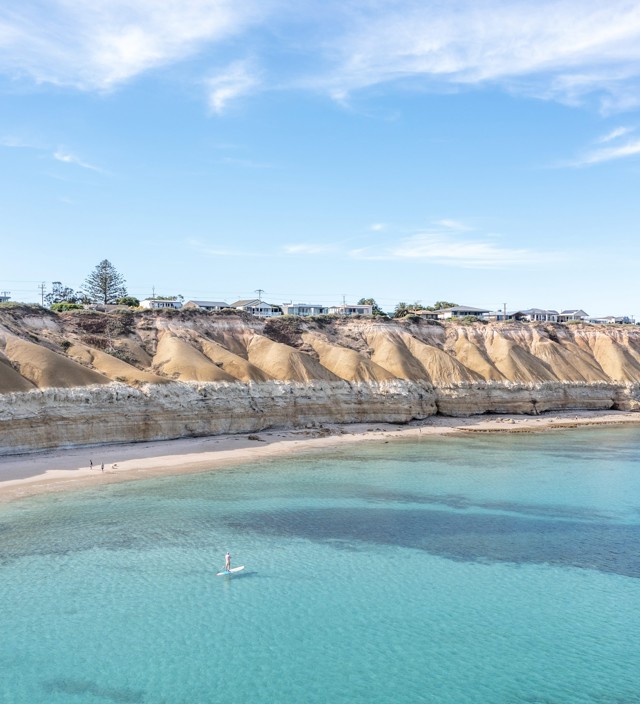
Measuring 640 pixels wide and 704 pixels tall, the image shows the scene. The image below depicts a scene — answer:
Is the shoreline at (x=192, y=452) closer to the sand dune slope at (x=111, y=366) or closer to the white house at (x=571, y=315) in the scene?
the sand dune slope at (x=111, y=366)

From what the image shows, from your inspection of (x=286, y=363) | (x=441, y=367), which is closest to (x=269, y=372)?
(x=286, y=363)

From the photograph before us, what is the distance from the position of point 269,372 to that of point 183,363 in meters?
10.6

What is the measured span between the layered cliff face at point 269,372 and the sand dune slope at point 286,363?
218mm

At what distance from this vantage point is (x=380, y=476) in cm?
4881

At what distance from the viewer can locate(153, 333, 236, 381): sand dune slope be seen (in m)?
64.7

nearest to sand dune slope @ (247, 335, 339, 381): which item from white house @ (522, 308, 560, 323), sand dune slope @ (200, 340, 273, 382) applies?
sand dune slope @ (200, 340, 273, 382)

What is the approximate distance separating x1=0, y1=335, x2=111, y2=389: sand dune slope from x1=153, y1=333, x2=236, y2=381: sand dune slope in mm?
8862

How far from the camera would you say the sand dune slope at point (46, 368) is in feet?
177

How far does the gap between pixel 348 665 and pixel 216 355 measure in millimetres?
55274

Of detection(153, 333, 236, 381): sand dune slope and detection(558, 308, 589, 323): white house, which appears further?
detection(558, 308, 589, 323): white house

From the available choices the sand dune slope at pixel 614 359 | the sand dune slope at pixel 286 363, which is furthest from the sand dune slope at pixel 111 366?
the sand dune slope at pixel 614 359

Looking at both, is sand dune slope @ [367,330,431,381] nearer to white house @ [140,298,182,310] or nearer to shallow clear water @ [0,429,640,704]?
white house @ [140,298,182,310]

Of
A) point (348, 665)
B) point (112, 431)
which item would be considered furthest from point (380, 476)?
point (348, 665)

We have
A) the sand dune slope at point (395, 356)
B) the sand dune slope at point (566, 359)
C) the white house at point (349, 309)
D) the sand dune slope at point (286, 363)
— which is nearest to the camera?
the sand dune slope at point (286, 363)
